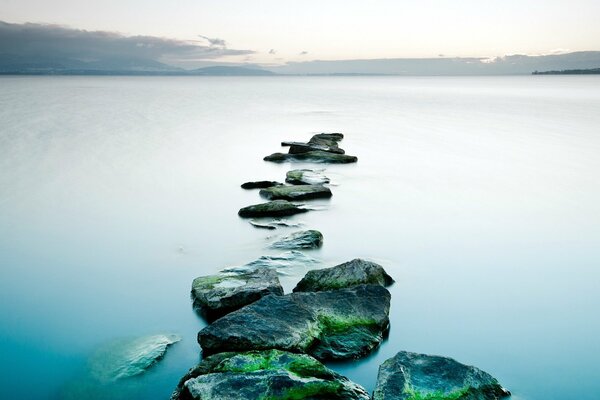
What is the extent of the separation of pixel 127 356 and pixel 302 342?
1834mm

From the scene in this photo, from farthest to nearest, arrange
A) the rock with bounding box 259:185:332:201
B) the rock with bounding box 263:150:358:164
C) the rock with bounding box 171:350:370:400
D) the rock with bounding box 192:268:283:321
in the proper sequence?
the rock with bounding box 263:150:358:164, the rock with bounding box 259:185:332:201, the rock with bounding box 192:268:283:321, the rock with bounding box 171:350:370:400

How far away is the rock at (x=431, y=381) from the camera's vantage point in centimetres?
434

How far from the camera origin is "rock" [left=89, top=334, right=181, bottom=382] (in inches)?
203

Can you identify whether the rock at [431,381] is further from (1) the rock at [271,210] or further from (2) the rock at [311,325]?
(1) the rock at [271,210]

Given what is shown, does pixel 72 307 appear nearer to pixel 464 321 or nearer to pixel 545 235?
pixel 464 321

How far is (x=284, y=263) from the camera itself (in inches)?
306

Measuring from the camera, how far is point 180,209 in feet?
38.3

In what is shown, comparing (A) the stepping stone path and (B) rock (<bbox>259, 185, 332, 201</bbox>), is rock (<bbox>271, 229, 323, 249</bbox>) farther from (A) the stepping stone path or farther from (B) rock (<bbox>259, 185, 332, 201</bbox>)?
(B) rock (<bbox>259, 185, 332, 201</bbox>)

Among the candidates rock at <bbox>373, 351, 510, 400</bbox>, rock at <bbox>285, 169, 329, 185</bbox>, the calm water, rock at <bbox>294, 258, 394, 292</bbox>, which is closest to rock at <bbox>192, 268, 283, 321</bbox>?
the calm water

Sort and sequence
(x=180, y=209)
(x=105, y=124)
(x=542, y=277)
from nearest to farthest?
(x=542, y=277), (x=180, y=209), (x=105, y=124)

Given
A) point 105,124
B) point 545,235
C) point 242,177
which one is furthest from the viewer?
point 105,124

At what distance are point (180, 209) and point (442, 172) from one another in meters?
8.63

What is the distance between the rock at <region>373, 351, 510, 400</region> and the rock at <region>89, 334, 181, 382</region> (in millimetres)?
2312

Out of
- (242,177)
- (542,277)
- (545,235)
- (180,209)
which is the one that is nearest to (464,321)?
(542,277)
